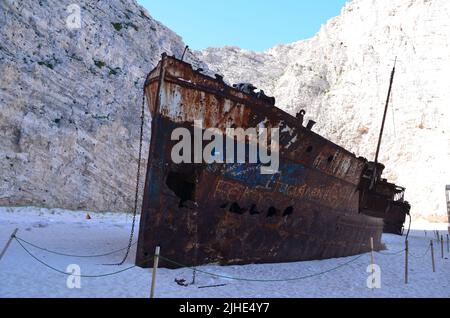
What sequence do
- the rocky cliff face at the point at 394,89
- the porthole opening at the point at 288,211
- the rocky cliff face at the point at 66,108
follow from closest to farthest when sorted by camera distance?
the porthole opening at the point at 288,211 → the rocky cliff face at the point at 66,108 → the rocky cliff face at the point at 394,89

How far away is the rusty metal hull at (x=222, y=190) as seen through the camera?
21.4 feet

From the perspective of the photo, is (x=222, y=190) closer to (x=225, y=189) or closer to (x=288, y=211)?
(x=225, y=189)

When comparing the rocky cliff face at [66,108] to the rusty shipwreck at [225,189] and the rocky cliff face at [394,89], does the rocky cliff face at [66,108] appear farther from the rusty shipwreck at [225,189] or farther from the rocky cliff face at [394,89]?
the rocky cliff face at [394,89]

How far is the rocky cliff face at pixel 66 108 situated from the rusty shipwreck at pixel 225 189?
12.7m

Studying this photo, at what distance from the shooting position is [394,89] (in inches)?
1633

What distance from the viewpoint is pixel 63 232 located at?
472 inches

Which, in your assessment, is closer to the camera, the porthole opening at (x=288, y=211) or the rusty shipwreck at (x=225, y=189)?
the rusty shipwreck at (x=225, y=189)

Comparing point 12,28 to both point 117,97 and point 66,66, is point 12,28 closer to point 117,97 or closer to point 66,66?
point 66,66

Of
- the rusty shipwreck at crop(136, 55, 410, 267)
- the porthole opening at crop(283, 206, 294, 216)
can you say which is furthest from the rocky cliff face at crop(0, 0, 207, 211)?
the porthole opening at crop(283, 206, 294, 216)

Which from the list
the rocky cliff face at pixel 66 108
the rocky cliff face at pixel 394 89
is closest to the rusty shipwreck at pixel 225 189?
the rocky cliff face at pixel 66 108

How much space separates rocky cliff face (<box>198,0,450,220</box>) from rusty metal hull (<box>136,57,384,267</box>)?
3087 cm

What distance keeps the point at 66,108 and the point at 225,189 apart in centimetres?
1633
